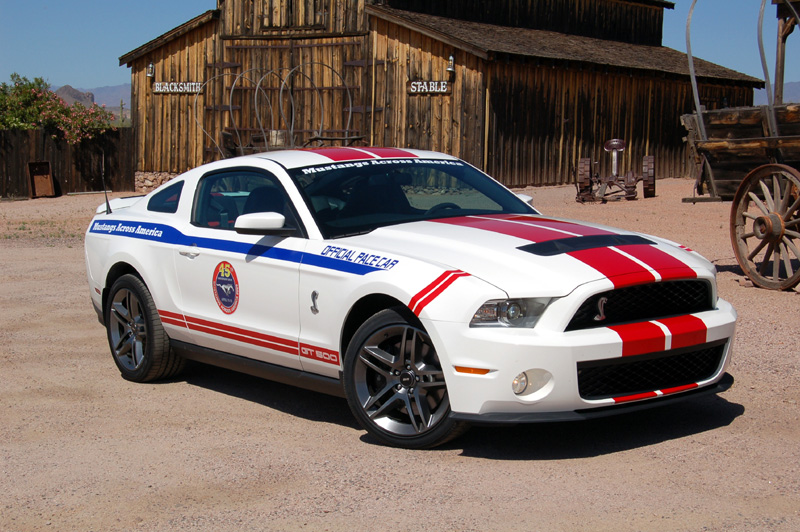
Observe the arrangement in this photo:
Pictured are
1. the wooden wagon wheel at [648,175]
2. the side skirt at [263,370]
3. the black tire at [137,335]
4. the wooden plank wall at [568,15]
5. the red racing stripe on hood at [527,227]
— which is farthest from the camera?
the wooden plank wall at [568,15]

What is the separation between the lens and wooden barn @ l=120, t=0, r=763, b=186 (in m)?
23.7

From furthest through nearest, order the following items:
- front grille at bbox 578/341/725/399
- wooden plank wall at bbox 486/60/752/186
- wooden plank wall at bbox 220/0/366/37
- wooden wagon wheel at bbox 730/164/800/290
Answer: wooden plank wall at bbox 220/0/366/37 → wooden plank wall at bbox 486/60/752/186 → wooden wagon wheel at bbox 730/164/800/290 → front grille at bbox 578/341/725/399

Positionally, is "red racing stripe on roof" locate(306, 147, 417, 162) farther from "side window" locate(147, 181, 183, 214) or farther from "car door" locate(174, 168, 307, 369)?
"side window" locate(147, 181, 183, 214)

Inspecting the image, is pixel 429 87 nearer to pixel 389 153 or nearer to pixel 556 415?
pixel 389 153

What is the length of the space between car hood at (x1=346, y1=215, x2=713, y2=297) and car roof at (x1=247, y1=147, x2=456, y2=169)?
32.6 inches

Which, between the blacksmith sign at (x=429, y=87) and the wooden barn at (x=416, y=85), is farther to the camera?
the wooden barn at (x=416, y=85)

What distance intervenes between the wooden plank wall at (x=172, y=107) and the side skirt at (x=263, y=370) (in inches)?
867

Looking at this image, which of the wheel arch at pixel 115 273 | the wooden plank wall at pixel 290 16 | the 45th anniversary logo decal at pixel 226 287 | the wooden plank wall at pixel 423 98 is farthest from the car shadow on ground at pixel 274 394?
the wooden plank wall at pixel 290 16

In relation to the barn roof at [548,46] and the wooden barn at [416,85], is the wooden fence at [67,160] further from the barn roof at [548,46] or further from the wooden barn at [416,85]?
the barn roof at [548,46]

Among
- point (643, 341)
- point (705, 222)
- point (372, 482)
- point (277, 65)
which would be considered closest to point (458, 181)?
point (643, 341)

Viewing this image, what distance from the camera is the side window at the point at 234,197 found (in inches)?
243

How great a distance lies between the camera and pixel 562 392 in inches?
186

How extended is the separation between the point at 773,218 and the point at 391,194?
5.16 metres

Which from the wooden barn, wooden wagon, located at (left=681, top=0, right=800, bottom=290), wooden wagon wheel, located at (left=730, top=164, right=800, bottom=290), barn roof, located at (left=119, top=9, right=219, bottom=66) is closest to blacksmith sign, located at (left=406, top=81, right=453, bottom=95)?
the wooden barn
